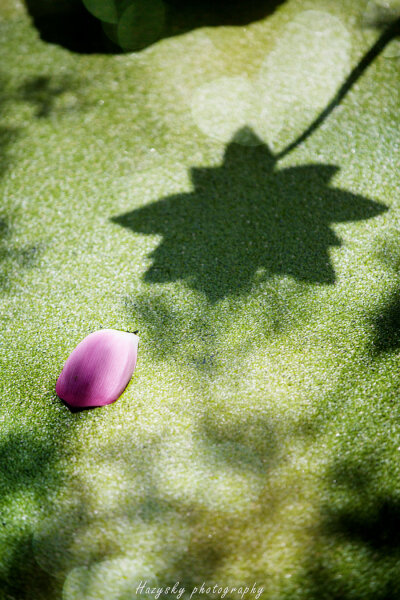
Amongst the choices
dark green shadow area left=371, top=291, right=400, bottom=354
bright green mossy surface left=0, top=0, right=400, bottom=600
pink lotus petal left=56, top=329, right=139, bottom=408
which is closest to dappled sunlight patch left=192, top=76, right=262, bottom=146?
bright green mossy surface left=0, top=0, right=400, bottom=600

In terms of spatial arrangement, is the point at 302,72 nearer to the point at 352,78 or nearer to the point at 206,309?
the point at 352,78

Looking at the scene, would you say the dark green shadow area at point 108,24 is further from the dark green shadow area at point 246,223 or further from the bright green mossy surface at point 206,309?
the dark green shadow area at point 246,223

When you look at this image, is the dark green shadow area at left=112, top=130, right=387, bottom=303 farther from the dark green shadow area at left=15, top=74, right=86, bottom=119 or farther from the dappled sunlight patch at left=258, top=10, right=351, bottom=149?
the dark green shadow area at left=15, top=74, right=86, bottom=119

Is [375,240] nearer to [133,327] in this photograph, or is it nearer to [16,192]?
[133,327]

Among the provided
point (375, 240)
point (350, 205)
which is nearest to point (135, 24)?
point (350, 205)

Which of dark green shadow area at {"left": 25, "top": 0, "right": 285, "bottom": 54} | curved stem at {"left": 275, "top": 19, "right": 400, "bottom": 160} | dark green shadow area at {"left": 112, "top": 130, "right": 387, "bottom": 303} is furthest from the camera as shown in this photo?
dark green shadow area at {"left": 25, "top": 0, "right": 285, "bottom": 54}

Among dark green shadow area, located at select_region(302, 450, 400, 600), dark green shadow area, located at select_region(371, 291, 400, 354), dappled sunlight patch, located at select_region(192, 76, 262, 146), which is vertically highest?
dappled sunlight patch, located at select_region(192, 76, 262, 146)

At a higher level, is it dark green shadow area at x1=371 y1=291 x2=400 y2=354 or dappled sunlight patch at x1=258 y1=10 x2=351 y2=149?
dappled sunlight patch at x1=258 y1=10 x2=351 y2=149
